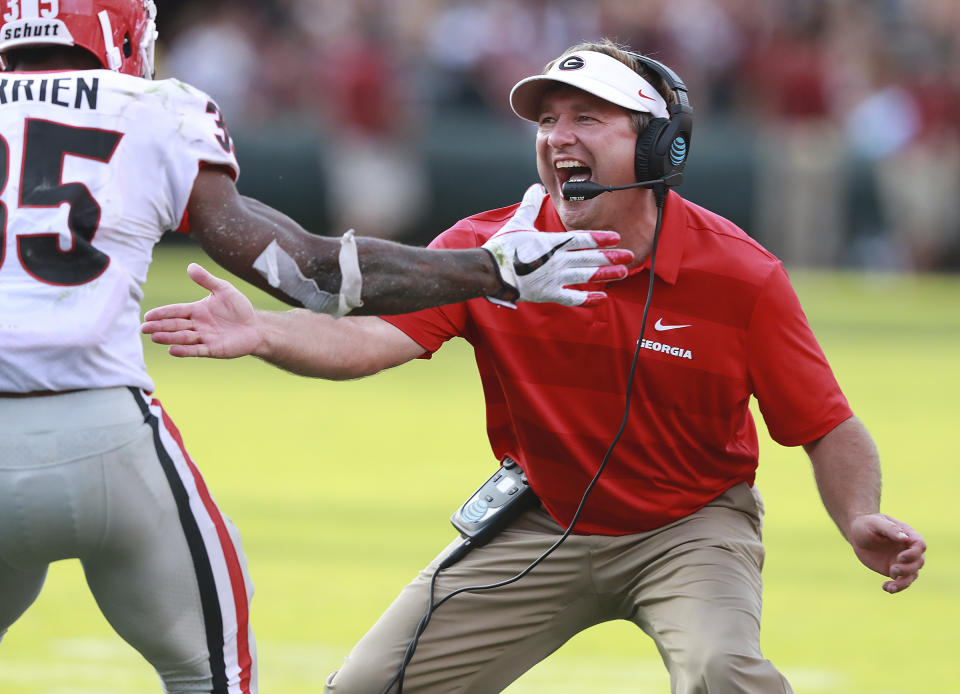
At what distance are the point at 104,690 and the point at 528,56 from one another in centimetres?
1606

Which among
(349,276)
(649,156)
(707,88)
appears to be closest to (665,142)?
(649,156)

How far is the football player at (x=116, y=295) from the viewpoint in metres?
3.31

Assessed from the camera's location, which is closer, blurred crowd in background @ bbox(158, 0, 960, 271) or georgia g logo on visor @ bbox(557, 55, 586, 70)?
georgia g logo on visor @ bbox(557, 55, 586, 70)

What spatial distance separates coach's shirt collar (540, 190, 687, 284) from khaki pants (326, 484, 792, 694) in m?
0.65

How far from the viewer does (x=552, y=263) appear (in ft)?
12.3

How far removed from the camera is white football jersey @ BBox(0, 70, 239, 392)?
330cm

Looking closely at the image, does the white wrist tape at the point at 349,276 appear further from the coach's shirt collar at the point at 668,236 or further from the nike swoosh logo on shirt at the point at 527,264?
the coach's shirt collar at the point at 668,236

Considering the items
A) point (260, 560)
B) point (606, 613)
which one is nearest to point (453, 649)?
point (606, 613)

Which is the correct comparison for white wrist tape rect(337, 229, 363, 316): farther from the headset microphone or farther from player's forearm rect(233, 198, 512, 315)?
the headset microphone

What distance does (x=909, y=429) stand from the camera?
10703 mm

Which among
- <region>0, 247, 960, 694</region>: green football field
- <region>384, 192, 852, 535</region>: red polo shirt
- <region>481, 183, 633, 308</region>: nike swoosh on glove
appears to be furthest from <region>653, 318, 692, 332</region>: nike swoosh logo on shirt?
<region>0, 247, 960, 694</region>: green football field

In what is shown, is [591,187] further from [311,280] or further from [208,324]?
[208,324]

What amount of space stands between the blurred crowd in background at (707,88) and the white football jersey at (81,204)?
15.4 metres

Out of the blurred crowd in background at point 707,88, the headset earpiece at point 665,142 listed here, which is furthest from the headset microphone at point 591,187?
the blurred crowd in background at point 707,88
